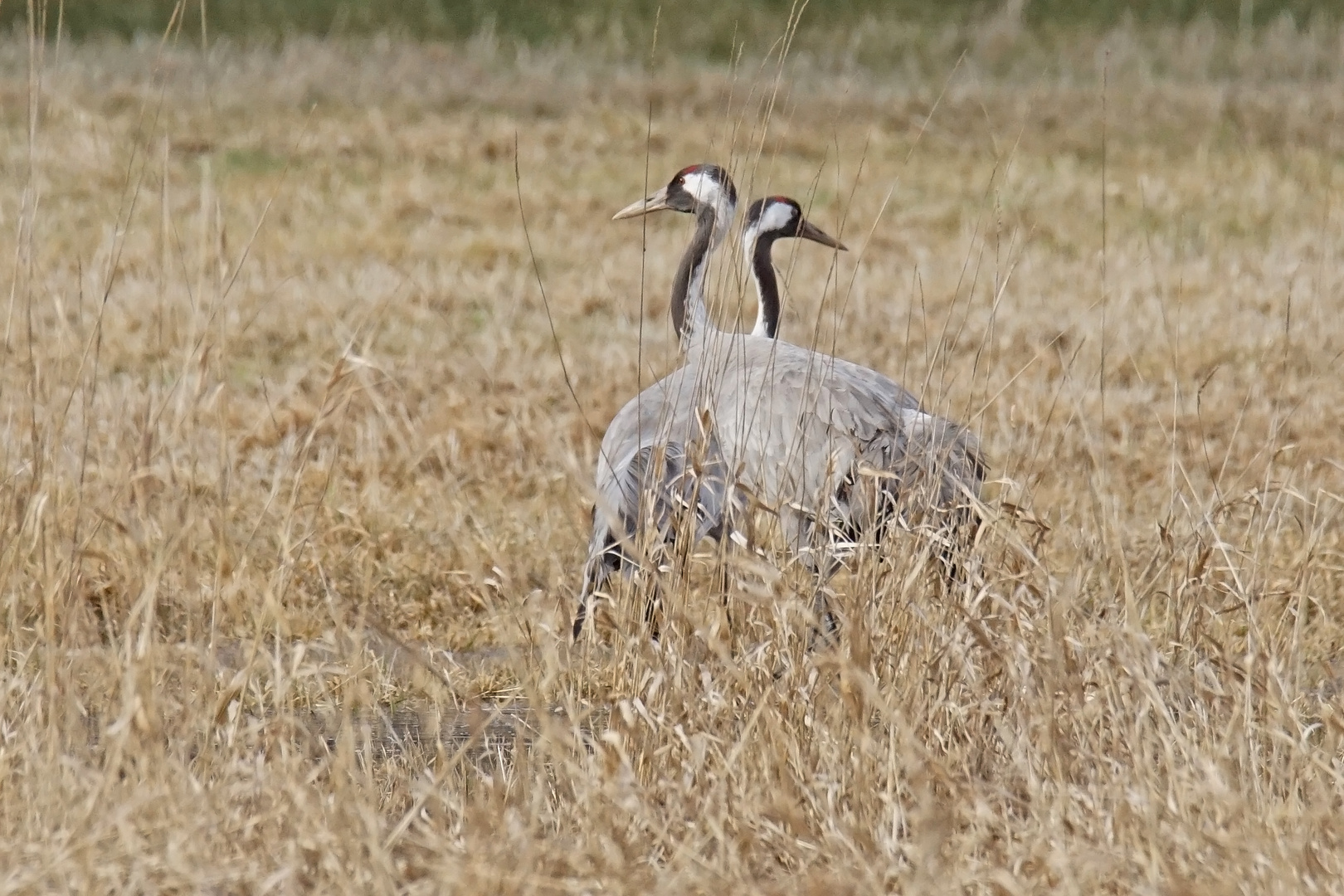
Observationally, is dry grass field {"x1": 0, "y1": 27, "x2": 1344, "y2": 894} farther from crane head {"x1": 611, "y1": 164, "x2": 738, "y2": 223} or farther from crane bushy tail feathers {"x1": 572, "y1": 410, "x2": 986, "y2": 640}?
crane head {"x1": 611, "y1": 164, "x2": 738, "y2": 223}

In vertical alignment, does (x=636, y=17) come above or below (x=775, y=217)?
below

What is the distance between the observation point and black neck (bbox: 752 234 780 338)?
4.86 metres

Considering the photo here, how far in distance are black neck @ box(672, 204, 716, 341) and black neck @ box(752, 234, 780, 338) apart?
0.47ft

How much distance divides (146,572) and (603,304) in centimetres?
507

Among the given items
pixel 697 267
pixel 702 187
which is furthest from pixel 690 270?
pixel 702 187

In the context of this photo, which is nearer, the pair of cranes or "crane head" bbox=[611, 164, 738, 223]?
the pair of cranes

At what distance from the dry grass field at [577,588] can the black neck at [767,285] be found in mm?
83

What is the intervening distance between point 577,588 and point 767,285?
3.98ft

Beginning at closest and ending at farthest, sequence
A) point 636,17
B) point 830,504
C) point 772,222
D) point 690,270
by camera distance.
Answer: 1. point 830,504
2. point 690,270
3. point 772,222
4. point 636,17

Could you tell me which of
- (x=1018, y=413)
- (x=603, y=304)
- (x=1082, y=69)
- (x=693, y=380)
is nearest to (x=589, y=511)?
(x=693, y=380)

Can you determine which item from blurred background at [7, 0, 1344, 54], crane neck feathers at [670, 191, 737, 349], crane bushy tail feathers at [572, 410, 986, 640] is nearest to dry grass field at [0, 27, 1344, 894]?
A: crane bushy tail feathers at [572, 410, 986, 640]

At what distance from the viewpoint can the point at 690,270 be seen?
15.0 feet

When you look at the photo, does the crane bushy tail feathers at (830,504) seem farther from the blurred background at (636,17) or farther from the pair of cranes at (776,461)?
the blurred background at (636,17)

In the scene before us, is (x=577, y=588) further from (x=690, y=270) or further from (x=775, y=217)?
(x=775, y=217)
